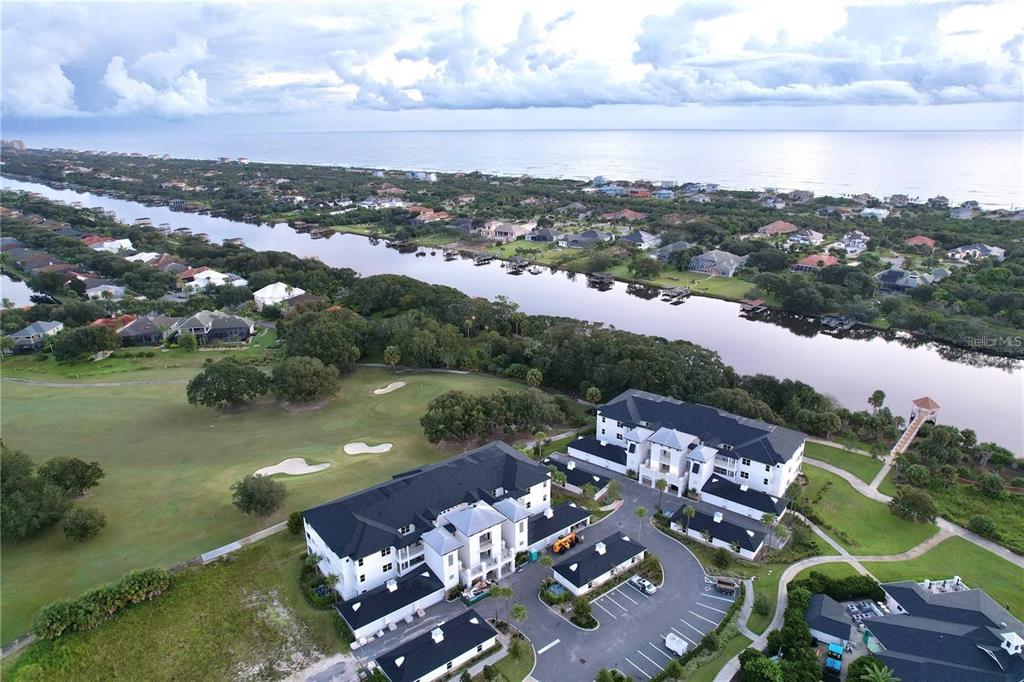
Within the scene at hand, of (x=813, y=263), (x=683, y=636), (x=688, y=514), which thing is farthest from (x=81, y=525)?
(x=813, y=263)

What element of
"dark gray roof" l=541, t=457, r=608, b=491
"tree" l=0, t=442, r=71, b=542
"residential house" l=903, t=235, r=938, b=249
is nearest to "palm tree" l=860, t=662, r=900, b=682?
"dark gray roof" l=541, t=457, r=608, b=491

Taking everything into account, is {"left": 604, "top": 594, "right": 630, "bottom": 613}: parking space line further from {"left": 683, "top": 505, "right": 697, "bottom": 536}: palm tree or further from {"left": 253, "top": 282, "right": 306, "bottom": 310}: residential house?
{"left": 253, "top": 282, "right": 306, "bottom": 310}: residential house

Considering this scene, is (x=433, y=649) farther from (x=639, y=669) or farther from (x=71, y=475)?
(x=71, y=475)

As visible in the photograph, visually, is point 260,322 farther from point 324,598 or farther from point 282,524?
point 324,598

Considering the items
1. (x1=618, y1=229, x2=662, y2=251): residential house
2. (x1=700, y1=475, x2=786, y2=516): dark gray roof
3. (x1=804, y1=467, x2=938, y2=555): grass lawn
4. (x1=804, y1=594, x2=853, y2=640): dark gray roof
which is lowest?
(x1=804, y1=467, x2=938, y2=555): grass lawn

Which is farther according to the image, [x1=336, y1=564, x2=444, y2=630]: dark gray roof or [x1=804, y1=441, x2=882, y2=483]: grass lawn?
[x1=804, y1=441, x2=882, y2=483]: grass lawn
